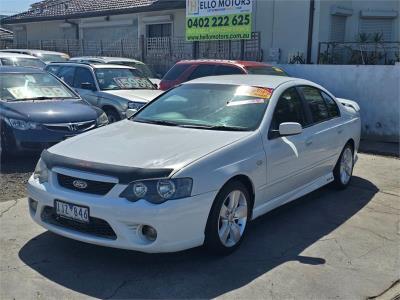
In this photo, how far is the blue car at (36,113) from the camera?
24.1ft

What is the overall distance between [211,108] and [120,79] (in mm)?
5904

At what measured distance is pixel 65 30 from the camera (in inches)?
1069

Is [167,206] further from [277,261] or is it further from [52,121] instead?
[52,121]

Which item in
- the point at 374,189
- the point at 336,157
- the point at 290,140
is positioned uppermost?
the point at 290,140

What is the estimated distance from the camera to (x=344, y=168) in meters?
6.89

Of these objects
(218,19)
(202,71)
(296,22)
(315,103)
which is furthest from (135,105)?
(296,22)

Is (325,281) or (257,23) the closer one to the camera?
(325,281)

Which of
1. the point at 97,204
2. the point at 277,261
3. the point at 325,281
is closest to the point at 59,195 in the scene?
the point at 97,204

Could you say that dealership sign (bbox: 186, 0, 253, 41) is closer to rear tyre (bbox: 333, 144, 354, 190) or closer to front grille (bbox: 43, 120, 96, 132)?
front grille (bbox: 43, 120, 96, 132)

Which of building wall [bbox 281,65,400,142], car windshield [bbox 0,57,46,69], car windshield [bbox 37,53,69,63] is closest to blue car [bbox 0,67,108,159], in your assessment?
car windshield [bbox 0,57,46,69]

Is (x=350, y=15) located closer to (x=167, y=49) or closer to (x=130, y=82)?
(x=167, y=49)

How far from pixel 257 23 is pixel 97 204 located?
46.6 feet

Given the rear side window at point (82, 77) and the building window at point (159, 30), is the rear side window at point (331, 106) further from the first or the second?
the building window at point (159, 30)

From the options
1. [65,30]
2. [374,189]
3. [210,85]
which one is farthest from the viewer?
[65,30]
